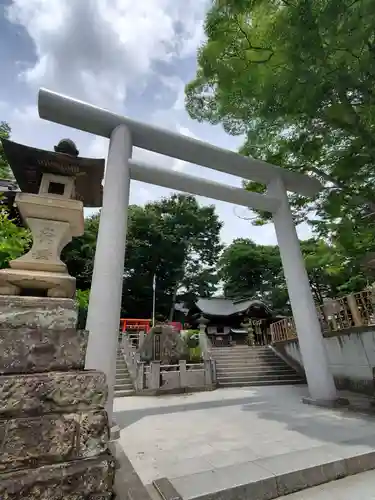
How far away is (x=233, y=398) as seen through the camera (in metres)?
7.04

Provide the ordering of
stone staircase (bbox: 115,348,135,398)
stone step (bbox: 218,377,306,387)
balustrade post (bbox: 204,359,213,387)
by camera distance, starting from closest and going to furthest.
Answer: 1. stone staircase (bbox: 115,348,135,398)
2. balustrade post (bbox: 204,359,213,387)
3. stone step (bbox: 218,377,306,387)

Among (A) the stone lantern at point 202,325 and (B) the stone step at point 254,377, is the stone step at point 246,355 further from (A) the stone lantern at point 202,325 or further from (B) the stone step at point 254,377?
(B) the stone step at point 254,377

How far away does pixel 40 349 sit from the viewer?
1.63 meters

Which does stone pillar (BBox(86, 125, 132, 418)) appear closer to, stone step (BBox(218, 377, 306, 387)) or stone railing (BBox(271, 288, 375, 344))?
stone railing (BBox(271, 288, 375, 344))

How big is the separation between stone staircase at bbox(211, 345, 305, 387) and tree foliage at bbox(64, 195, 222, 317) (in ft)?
44.5

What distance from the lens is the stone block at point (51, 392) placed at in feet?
4.75

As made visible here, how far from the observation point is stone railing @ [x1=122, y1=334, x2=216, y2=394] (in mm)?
8523

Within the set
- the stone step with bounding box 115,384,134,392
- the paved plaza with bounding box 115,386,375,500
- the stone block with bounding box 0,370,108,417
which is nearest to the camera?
the stone block with bounding box 0,370,108,417

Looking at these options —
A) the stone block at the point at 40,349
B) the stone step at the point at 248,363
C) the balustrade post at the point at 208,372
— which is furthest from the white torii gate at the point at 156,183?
the stone step at the point at 248,363

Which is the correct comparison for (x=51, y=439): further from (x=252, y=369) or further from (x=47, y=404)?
(x=252, y=369)

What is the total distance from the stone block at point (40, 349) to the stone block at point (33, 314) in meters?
0.08

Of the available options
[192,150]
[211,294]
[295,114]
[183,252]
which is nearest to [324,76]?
[295,114]

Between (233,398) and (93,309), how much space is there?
497 centimetres

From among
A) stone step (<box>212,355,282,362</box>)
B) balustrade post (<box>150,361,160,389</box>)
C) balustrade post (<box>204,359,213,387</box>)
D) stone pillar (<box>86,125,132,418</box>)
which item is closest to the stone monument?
stone pillar (<box>86,125,132,418</box>)
